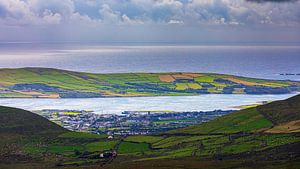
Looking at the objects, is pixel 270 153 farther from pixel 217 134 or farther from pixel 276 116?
pixel 276 116

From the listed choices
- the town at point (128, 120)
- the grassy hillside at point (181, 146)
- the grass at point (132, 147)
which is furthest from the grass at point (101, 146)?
the town at point (128, 120)

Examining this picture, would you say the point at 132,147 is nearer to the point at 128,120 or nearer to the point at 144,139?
the point at 144,139

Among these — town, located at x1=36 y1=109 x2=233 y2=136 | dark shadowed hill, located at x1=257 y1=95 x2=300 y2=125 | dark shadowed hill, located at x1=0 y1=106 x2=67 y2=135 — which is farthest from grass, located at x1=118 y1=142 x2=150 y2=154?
dark shadowed hill, located at x1=257 y1=95 x2=300 y2=125

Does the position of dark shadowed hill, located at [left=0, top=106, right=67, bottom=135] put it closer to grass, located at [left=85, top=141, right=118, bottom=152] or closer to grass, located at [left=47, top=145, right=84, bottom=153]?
grass, located at [left=47, top=145, right=84, bottom=153]

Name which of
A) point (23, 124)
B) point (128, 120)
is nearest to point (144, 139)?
point (23, 124)

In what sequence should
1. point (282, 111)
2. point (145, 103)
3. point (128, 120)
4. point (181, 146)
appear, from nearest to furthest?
1. point (181, 146)
2. point (282, 111)
3. point (128, 120)
4. point (145, 103)

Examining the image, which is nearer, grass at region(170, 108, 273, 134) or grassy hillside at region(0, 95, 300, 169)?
grassy hillside at region(0, 95, 300, 169)

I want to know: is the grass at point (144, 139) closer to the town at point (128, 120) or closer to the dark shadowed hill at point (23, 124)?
the town at point (128, 120)
